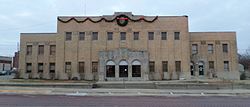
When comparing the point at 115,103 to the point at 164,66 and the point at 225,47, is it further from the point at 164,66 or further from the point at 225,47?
the point at 225,47

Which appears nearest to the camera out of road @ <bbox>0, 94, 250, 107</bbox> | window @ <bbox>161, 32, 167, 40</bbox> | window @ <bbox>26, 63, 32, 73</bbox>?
road @ <bbox>0, 94, 250, 107</bbox>

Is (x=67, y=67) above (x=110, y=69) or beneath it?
above

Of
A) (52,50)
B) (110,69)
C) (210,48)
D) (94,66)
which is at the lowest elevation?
(110,69)

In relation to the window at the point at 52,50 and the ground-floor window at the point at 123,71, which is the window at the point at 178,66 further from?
the window at the point at 52,50

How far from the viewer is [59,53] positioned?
50.2 metres

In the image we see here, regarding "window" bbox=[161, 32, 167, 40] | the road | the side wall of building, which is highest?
"window" bbox=[161, 32, 167, 40]

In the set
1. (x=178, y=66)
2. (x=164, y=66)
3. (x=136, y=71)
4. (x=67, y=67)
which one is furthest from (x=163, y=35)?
(x=67, y=67)

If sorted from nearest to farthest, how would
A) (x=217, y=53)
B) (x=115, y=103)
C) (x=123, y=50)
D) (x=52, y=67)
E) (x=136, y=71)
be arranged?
1. (x=115, y=103)
2. (x=136, y=71)
3. (x=123, y=50)
4. (x=52, y=67)
5. (x=217, y=53)

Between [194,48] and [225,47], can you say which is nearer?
[225,47]

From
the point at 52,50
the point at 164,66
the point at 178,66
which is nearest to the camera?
the point at 178,66

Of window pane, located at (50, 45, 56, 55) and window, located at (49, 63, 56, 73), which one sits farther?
window pane, located at (50, 45, 56, 55)

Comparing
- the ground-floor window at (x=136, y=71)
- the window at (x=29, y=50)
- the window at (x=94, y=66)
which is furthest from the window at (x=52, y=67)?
the ground-floor window at (x=136, y=71)

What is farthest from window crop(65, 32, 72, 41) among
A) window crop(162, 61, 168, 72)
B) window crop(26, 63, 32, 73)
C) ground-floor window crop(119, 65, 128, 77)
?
window crop(162, 61, 168, 72)

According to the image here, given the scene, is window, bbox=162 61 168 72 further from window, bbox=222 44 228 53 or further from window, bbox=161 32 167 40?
window, bbox=222 44 228 53
